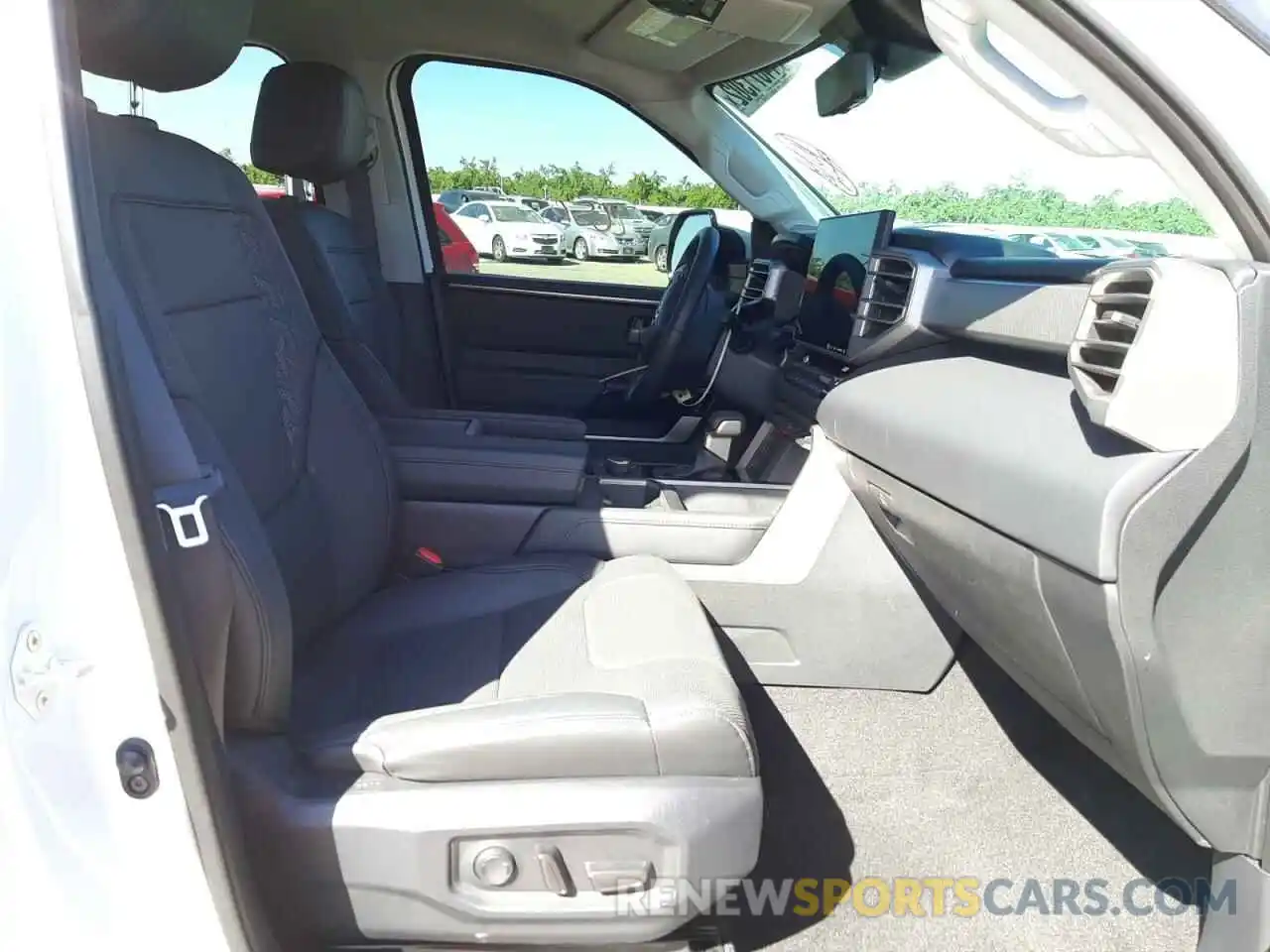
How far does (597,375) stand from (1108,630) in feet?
8.64

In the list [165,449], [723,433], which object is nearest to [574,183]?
[723,433]

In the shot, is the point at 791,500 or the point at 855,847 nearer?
the point at 855,847

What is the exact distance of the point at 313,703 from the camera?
1388 mm

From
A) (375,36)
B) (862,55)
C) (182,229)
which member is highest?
(375,36)

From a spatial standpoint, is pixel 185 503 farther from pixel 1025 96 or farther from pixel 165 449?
pixel 1025 96

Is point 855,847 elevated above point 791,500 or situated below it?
below

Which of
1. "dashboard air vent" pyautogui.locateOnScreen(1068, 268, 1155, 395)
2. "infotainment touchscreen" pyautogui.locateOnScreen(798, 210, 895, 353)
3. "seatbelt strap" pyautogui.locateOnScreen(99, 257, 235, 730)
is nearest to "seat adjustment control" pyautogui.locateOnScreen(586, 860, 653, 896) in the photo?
"seatbelt strap" pyautogui.locateOnScreen(99, 257, 235, 730)

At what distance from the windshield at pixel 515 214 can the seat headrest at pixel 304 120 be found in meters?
1.06

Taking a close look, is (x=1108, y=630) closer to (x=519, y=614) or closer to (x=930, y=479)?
(x=930, y=479)

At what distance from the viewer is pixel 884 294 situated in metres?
1.89

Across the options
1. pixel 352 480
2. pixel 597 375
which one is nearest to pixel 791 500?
pixel 352 480

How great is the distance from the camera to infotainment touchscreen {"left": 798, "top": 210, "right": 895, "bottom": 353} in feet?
6.95

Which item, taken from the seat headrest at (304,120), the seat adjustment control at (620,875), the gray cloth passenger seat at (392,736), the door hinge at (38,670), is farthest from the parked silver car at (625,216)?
the door hinge at (38,670)

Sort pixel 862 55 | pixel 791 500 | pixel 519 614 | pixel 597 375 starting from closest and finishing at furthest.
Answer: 1. pixel 519 614
2. pixel 791 500
3. pixel 862 55
4. pixel 597 375
